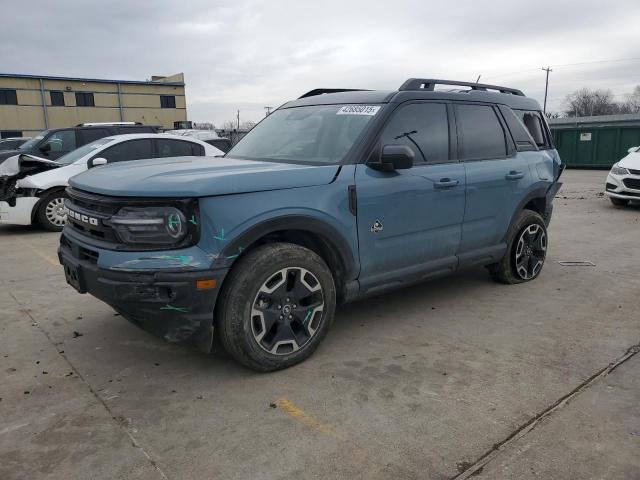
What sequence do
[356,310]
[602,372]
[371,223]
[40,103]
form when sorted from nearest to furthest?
[602,372] < [371,223] < [356,310] < [40,103]

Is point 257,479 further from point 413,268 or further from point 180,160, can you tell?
point 180,160

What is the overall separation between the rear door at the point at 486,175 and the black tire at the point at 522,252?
228 mm

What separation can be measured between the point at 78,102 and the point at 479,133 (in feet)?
158

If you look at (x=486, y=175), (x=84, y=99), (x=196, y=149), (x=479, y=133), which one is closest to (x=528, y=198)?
(x=486, y=175)

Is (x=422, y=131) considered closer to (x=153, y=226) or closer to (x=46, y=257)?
(x=153, y=226)

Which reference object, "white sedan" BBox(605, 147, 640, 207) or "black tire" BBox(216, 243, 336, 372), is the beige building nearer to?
"white sedan" BBox(605, 147, 640, 207)

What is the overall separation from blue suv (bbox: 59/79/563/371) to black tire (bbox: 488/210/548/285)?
1.8 inches

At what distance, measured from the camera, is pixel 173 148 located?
919cm

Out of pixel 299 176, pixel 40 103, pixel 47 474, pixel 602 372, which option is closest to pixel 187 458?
pixel 47 474

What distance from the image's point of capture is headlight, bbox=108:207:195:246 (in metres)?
2.92

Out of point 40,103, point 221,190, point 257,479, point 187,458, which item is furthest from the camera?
point 40,103

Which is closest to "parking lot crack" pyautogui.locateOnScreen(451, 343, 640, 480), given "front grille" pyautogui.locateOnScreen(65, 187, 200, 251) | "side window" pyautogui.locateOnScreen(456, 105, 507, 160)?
"front grille" pyautogui.locateOnScreen(65, 187, 200, 251)

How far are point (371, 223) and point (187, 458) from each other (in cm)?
194

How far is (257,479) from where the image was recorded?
2332 mm
